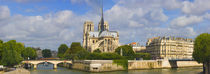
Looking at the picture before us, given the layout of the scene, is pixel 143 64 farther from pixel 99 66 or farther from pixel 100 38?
pixel 100 38

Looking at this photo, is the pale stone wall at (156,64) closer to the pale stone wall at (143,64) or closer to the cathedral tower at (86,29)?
the pale stone wall at (143,64)

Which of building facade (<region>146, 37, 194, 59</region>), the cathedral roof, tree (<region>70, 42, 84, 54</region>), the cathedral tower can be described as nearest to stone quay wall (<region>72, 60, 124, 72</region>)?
tree (<region>70, 42, 84, 54</region>)

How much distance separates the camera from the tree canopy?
→ 50.0 metres

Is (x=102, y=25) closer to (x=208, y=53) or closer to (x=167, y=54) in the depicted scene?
(x=167, y=54)

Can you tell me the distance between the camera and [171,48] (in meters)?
106

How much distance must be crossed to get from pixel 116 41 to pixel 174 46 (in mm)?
36551

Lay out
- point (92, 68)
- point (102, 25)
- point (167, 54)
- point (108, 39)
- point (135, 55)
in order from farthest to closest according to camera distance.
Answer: point (102, 25) < point (108, 39) < point (167, 54) < point (135, 55) < point (92, 68)

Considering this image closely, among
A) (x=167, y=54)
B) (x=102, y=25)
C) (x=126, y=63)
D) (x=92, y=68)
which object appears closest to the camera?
(x=92, y=68)

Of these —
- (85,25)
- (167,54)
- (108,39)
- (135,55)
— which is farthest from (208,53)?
(85,25)

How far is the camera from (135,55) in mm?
91062

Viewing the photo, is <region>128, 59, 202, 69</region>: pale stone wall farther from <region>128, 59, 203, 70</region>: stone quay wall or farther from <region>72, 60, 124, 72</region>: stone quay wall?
<region>72, 60, 124, 72</region>: stone quay wall

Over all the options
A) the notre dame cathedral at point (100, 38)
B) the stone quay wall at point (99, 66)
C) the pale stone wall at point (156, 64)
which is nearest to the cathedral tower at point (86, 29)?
the notre dame cathedral at point (100, 38)

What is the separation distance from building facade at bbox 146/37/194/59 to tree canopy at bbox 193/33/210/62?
49618 mm

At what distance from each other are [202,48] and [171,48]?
55649mm
